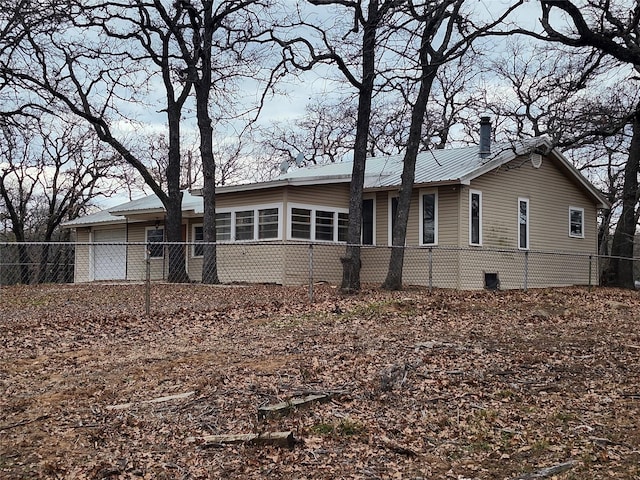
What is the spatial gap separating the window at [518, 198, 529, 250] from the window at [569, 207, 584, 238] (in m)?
2.53

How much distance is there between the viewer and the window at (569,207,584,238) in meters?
20.4

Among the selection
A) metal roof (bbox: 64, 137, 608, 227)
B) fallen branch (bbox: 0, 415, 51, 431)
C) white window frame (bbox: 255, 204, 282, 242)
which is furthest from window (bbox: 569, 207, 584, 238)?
fallen branch (bbox: 0, 415, 51, 431)

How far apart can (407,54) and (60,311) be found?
23.7ft

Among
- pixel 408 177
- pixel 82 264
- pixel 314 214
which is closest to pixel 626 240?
pixel 408 177

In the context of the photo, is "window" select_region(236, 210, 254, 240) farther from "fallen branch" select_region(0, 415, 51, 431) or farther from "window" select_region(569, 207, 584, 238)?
"fallen branch" select_region(0, 415, 51, 431)

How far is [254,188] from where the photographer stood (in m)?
17.8

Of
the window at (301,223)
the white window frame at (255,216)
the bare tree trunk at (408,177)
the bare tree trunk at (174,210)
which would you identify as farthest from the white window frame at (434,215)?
the bare tree trunk at (174,210)

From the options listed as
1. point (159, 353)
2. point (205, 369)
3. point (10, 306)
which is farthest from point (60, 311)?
point (205, 369)

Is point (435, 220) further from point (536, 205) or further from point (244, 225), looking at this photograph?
point (244, 225)

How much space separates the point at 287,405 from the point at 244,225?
13.1 meters

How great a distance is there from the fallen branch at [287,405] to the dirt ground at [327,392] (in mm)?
51

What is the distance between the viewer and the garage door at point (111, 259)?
79.6 feet

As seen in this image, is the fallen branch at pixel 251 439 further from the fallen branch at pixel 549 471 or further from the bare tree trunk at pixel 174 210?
the bare tree trunk at pixel 174 210

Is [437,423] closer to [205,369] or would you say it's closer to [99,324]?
[205,369]
